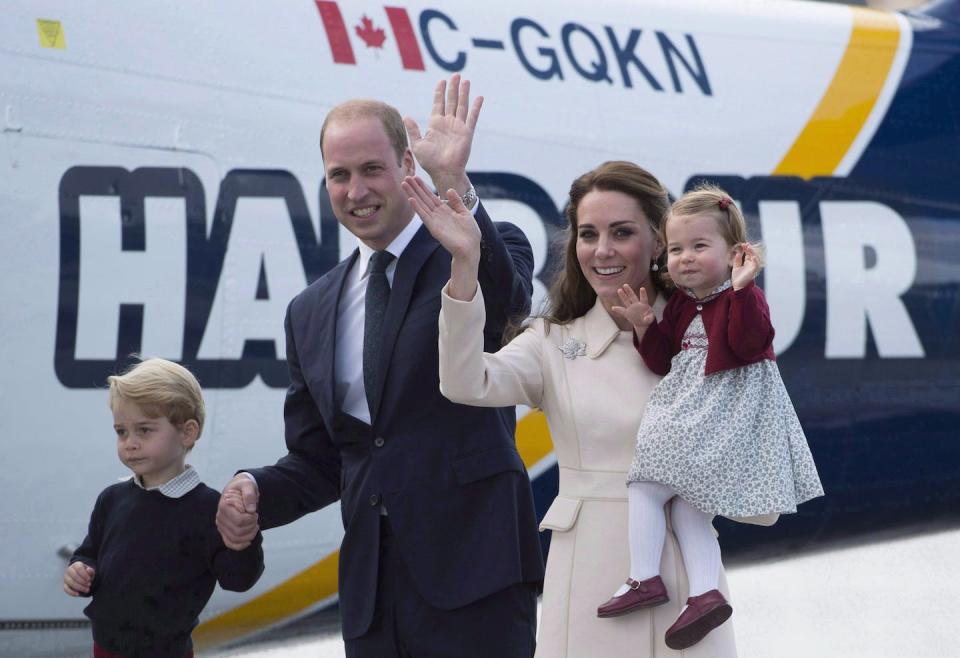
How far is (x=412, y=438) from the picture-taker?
8.99 feet

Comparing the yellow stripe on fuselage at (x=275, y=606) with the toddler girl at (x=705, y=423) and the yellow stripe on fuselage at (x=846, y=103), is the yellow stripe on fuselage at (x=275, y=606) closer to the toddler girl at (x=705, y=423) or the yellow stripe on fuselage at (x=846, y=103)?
the toddler girl at (x=705, y=423)

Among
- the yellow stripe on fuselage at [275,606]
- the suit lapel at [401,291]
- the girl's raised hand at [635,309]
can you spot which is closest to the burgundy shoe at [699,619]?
the girl's raised hand at [635,309]

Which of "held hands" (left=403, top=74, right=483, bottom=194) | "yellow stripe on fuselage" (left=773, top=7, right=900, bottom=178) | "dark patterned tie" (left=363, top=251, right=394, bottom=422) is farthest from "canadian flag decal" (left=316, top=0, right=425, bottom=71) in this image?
"held hands" (left=403, top=74, right=483, bottom=194)

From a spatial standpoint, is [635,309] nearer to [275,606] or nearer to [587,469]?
[587,469]

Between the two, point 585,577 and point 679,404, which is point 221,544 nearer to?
point 585,577

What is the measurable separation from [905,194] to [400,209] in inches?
120

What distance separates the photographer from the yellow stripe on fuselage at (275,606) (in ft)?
14.6

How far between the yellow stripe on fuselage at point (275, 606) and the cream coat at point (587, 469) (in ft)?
6.89

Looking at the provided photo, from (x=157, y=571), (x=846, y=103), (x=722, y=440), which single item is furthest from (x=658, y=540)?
(x=846, y=103)

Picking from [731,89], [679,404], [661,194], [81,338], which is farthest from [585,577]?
[731,89]

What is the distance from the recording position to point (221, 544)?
303 centimetres

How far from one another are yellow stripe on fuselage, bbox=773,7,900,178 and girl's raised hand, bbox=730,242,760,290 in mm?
2711

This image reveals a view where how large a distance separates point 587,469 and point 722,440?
0.97 ft

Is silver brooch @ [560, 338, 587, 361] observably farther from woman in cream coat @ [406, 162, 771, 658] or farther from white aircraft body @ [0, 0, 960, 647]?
white aircraft body @ [0, 0, 960, 647]
